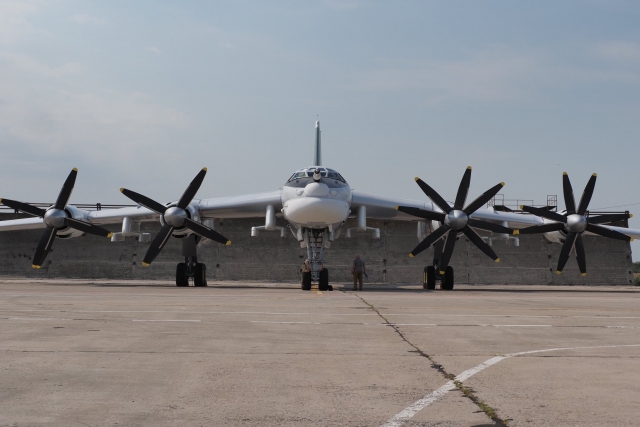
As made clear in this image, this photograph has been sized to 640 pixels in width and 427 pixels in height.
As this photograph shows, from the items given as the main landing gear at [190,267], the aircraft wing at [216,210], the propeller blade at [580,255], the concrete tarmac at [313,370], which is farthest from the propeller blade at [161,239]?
the propeller blade at [580,255]

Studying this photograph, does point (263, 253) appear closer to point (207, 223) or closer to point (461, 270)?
point (207, 223)

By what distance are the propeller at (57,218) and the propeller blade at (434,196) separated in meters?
10.6

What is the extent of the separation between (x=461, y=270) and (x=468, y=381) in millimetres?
27558

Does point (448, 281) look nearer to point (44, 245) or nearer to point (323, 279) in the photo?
point (323, 279)

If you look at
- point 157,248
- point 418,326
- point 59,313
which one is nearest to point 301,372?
point 418,326

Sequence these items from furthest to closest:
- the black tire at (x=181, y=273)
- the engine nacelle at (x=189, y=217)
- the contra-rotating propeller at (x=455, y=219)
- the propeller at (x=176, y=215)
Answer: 1. the black tire at (x=181, y=273)
2. the engine nacelle at (x=189, y=217)
3. the contra-rotating propeller at (x=455, y=219)
4. the propeller at (x=176, y=215)

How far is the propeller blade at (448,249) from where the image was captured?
23172mm

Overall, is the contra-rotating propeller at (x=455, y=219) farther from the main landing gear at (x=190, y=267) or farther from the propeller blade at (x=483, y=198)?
the main landing gear at (x=190, y=267)

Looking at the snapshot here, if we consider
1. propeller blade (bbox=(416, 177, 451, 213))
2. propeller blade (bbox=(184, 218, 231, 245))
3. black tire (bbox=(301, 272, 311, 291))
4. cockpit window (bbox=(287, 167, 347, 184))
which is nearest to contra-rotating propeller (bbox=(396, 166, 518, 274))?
propeller blade (bbox=(416, 177, 451, 213))

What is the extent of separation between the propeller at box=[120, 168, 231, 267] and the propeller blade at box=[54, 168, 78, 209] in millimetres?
2037

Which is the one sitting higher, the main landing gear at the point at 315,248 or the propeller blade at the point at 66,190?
the propeller blade at the point at 66,190

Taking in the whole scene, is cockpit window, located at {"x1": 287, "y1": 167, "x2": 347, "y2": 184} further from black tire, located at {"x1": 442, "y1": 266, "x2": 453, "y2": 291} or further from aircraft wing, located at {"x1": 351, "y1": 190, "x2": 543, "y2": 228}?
black tire, located at {"x1": 442, "y1": 266, "x2": 453, "y2": 291}

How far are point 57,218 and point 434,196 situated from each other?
1281 centimetres

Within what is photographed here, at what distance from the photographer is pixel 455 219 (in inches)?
912
